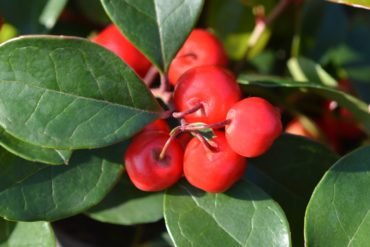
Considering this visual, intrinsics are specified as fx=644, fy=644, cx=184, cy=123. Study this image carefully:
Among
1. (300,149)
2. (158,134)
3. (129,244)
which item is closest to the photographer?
(158,134)

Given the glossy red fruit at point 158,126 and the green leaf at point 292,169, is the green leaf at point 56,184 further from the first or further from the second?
the green leaf at point 292,169

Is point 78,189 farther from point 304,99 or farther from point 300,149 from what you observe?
point 304,99

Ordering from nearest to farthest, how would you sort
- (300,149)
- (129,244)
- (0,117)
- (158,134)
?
1. (0,117)
2. (158,134)
3. (300,149)
4. (129,244)

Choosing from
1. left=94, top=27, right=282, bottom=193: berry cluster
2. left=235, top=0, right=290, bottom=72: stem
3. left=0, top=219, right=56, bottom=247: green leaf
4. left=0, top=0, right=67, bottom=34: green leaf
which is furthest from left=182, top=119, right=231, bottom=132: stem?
left=235, top=0, right=290, bottom=72: stem

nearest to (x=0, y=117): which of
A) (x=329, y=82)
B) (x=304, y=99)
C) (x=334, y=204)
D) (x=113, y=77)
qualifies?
(x=113, y=77)

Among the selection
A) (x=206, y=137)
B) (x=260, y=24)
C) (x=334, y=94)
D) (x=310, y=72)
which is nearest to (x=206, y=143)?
(x=206, y=137)

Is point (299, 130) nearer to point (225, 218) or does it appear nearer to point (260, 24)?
point (260, 24)

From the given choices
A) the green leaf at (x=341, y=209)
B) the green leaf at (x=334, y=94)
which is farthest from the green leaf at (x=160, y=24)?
the green leaf at (x=341, y=209)
